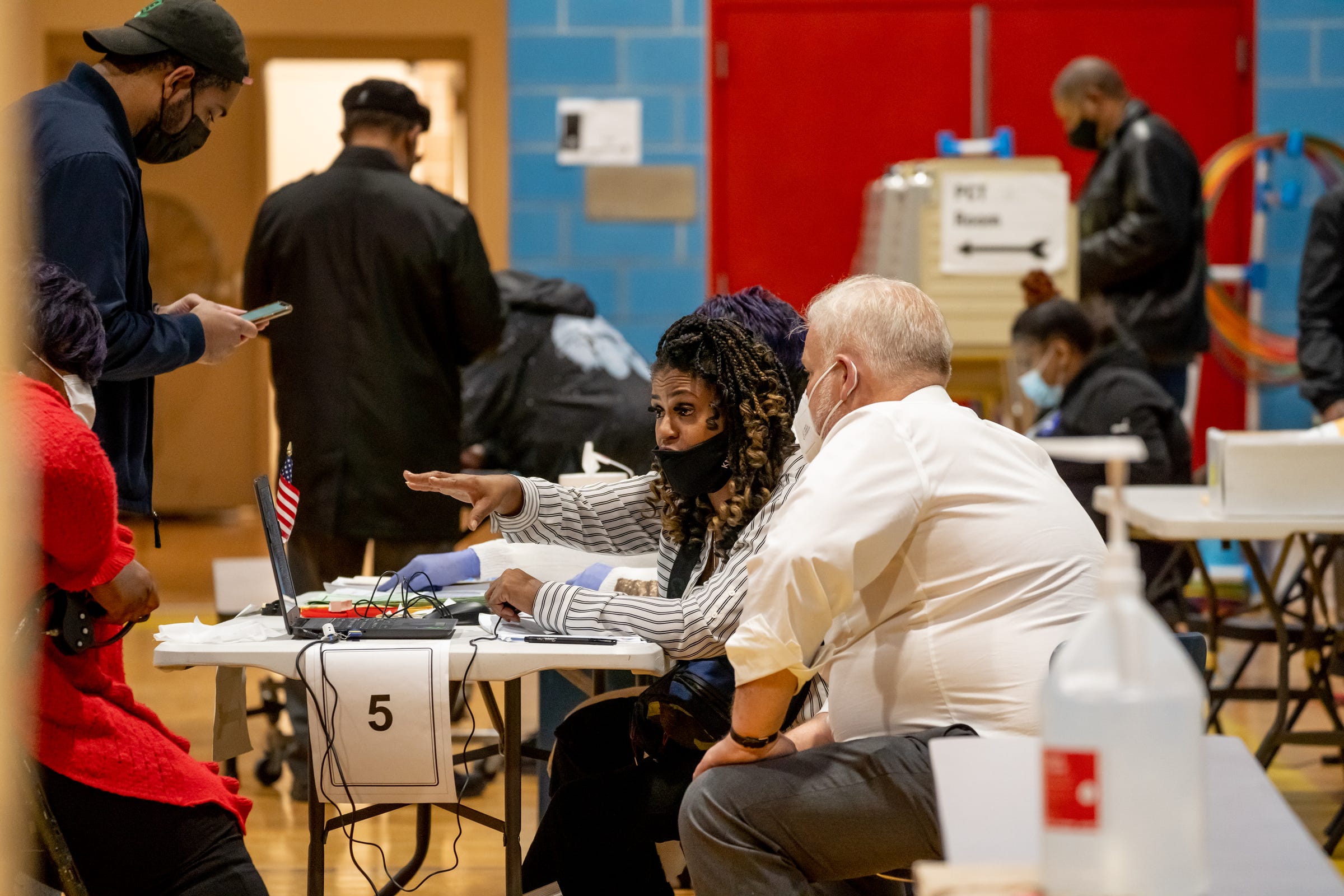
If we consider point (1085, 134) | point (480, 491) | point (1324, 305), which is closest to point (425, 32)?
point (1085, 134)

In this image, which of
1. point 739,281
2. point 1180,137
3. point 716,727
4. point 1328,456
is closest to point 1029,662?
point 716,727

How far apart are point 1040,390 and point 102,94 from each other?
316 cm

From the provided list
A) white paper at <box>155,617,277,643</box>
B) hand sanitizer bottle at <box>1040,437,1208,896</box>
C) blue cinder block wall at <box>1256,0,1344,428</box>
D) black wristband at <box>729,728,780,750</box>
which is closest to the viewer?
hand sanitizer bottle at <box>1040,437,1208,896</box>

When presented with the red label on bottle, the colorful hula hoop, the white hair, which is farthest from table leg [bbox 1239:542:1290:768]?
the colorful hula hoop

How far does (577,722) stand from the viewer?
2670 mm

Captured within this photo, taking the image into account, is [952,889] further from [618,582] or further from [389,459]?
[389,459]

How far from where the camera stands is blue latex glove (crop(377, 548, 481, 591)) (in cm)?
285

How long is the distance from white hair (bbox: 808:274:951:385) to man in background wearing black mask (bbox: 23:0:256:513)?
1.32m

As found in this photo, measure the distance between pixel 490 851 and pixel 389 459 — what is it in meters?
1.09

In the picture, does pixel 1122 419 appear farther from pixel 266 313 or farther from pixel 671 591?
pixel 266 313

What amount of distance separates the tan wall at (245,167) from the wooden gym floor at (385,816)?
7.50 ft

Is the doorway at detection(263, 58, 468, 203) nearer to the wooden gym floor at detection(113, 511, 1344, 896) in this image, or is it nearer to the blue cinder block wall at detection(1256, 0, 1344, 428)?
the wooden gym floor at detection(113, 511, 1344, 896)

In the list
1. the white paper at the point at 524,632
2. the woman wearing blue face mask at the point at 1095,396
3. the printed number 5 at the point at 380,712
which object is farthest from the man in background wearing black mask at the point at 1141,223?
the printed number 5 at the point at 380,712

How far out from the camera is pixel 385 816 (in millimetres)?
3865
